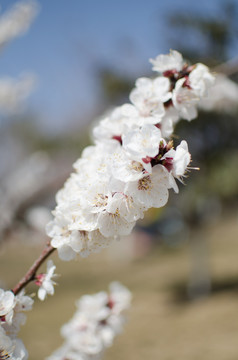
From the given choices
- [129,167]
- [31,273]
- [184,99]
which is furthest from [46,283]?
[184,99]

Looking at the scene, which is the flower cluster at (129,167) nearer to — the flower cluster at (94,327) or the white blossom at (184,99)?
the white blossom at (184,99)

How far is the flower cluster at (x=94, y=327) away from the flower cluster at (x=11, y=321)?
0.53 m

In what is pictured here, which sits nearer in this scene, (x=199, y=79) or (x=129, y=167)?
(x=129, y=167)

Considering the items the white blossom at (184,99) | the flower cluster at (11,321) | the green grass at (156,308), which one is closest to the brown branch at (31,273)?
the flower cluster at (11,321)

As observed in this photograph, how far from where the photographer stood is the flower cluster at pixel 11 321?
82 centimetres

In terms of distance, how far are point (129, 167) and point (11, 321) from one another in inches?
18.3

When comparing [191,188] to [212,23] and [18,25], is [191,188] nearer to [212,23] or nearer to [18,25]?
[212,23]

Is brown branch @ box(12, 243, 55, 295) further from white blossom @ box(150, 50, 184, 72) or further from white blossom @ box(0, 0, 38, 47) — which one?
white blossom @ box(0, 0, 38, 47)

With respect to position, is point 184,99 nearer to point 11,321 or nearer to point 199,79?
point 199,79

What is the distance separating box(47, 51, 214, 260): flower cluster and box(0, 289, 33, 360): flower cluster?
0.14 m

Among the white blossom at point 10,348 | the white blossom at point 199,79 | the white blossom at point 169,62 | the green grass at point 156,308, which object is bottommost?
the white blossom at point 10,348

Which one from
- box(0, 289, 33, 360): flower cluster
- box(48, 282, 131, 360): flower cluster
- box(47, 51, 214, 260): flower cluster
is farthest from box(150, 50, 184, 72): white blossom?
box(48, 282, 131, 360): flower cluster

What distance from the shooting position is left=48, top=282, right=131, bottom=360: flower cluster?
1.46 m

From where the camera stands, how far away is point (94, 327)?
5.11 feet
